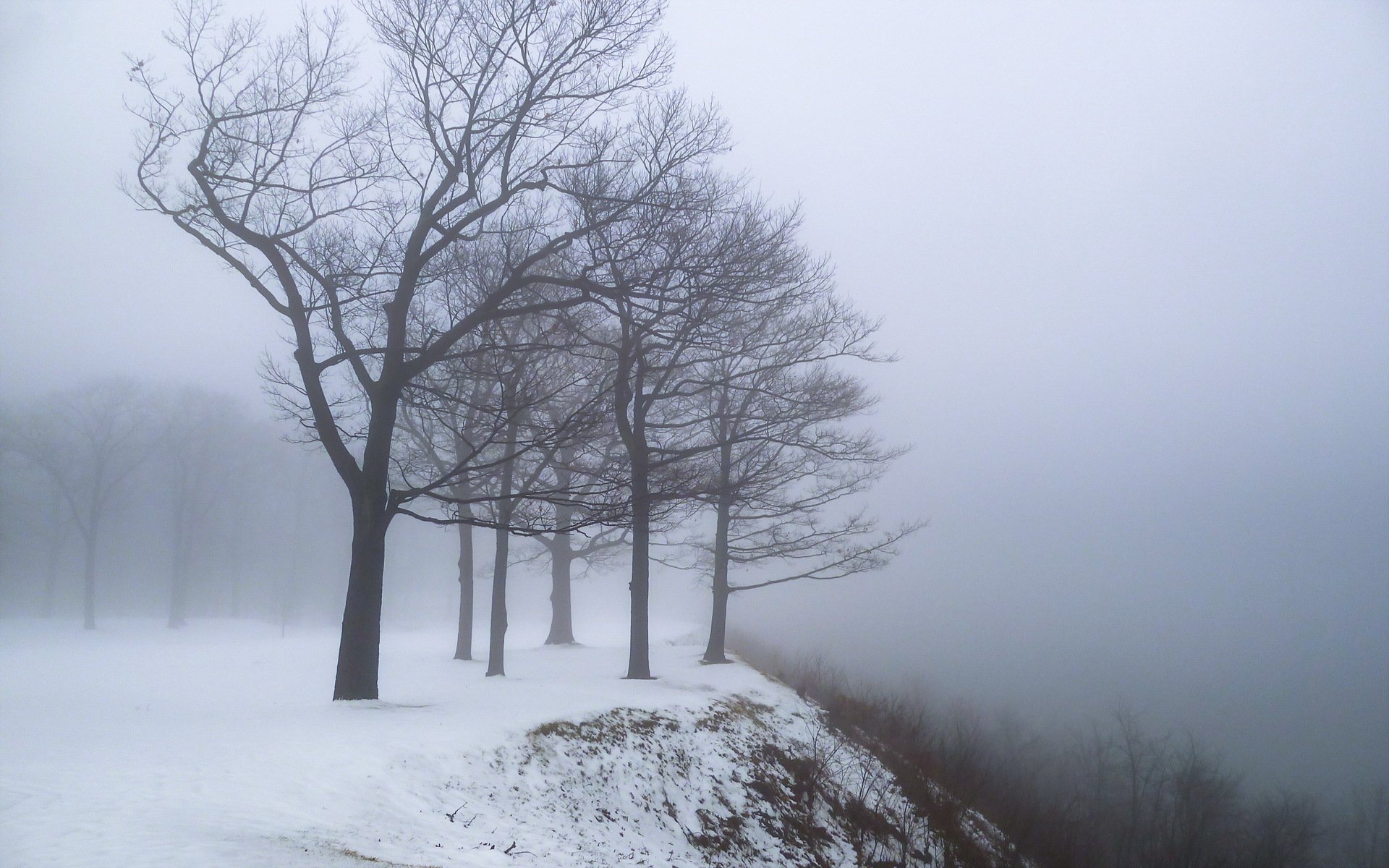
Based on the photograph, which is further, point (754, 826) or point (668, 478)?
point (668, 478)

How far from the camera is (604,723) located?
1187 cm

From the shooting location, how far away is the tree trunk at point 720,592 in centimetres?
2142

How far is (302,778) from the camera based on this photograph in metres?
7.87

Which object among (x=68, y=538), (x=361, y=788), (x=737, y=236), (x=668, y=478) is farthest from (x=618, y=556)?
(x=68, y=538)

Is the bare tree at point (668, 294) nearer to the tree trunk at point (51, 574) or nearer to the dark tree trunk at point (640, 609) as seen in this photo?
the dark tree trunk at point (640, 609)

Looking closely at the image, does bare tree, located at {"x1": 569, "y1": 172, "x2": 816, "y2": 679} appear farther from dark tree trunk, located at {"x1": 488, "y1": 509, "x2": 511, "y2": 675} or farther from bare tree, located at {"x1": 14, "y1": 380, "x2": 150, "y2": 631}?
bare tree, located at {"x1": 14, "y1": 380, "x2": 150, "y2": 631}

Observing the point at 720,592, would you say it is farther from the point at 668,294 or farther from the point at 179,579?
the point at 179,579

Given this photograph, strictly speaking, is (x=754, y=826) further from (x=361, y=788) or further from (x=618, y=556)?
(x=618, y=556)

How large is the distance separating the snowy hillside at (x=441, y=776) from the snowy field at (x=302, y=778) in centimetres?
3

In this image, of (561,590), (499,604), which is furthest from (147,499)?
(499,604)

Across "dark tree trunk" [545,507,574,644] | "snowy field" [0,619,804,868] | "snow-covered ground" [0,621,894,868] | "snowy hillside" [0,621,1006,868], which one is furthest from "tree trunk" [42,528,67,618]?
"snowy field" [0,619,804,868]

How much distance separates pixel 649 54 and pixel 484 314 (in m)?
5.07

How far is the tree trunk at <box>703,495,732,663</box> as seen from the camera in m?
21.4

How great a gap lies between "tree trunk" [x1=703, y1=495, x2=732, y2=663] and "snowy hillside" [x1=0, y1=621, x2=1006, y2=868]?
2882mm
